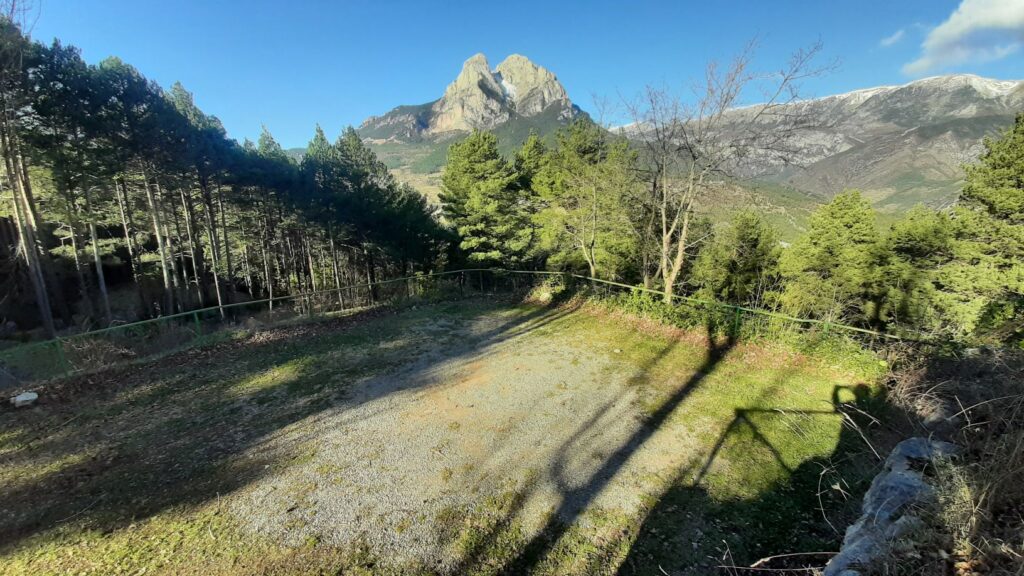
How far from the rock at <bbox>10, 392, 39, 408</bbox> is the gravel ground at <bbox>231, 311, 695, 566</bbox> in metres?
5.22

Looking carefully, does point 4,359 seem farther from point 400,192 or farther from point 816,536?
point 400,192

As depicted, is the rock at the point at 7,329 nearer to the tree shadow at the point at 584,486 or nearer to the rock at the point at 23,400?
the rock at the point at 23,400

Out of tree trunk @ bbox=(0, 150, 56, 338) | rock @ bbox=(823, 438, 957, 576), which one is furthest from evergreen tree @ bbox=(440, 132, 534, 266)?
rock @ bbox=(823, 438, 957, 576)

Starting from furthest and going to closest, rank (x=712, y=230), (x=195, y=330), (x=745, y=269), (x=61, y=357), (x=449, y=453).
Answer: (x=745, y=269), (x=712, y=230), (x=195, y=330), (x=61, y=357), (x=449, y=453)


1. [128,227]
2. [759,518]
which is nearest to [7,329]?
[128,227]

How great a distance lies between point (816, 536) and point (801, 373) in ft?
15.9

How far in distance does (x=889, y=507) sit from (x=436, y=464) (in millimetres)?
4384

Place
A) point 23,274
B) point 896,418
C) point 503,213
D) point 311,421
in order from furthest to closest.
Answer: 1. point 503,213
2. point 23,274
3. point 311,421
4. point 896,418

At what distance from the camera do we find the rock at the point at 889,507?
2346mm

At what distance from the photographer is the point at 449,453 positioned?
5.30 metres

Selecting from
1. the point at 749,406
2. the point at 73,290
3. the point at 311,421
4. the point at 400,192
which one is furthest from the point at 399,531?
the point at 73,290

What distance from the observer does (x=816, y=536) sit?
373 cm

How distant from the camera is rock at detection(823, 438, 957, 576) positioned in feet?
7.70

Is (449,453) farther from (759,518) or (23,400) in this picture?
(23,400)
